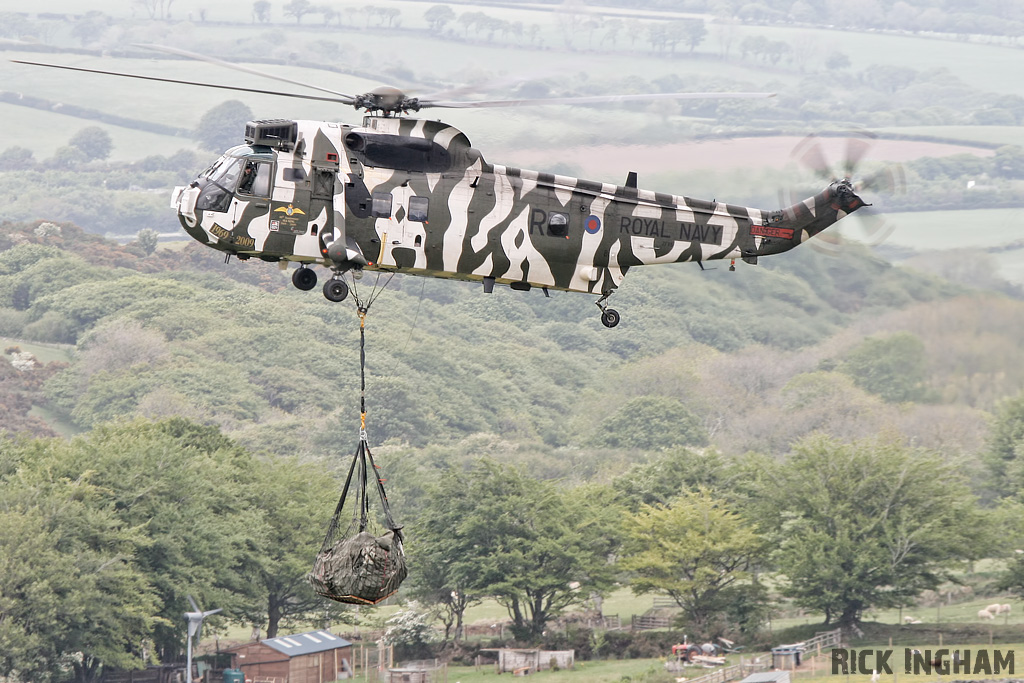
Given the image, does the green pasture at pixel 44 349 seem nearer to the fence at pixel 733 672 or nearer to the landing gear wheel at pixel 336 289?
the fence at pixel 733 672

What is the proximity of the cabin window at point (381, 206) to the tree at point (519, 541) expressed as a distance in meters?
53.7

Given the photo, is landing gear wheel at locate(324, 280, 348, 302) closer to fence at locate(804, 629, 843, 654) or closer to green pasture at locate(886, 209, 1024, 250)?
fence at locate(804, 629, 843, 654)

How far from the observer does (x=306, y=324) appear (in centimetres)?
19800

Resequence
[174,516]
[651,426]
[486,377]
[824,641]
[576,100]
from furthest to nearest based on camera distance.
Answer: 1. [486,377]
2. [651,426]
3. [174,516]
4. [824,641]
5. [576,100]

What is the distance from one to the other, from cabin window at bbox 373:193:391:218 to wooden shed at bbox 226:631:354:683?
48588mm

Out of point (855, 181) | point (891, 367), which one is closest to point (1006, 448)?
point (891, 367)

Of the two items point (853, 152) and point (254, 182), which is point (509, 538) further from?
point (254, 182)

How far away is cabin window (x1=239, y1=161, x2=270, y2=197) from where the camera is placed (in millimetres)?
34719

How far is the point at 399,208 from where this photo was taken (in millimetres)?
35188

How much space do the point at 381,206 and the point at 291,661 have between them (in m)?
48.8

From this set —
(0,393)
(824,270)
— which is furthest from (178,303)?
(824,270)

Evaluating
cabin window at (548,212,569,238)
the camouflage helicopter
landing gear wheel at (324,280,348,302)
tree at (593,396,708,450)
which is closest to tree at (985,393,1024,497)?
tree at (593,396,708,450)

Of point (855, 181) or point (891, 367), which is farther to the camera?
point (891, 367)

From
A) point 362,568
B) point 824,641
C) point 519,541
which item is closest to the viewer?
point 362,568
